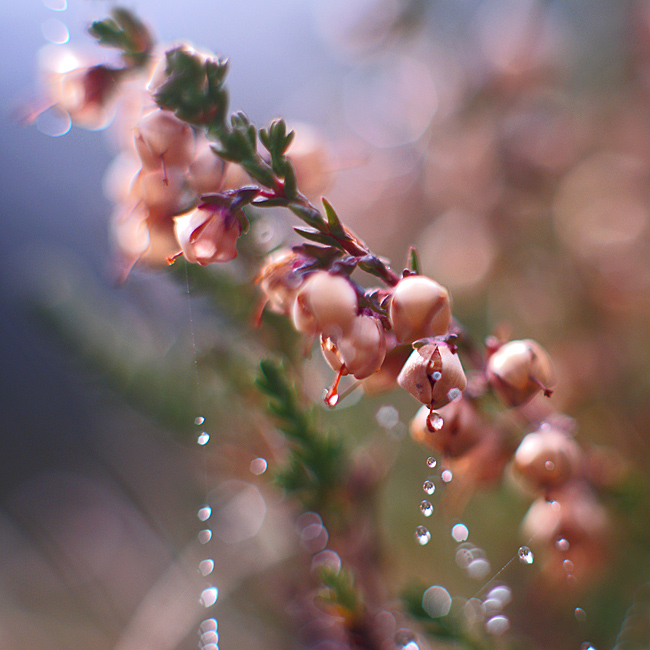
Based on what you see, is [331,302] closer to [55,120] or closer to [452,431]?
[452,431]

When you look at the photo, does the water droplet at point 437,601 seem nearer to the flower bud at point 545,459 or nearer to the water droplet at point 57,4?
the flower bud at point 545,459

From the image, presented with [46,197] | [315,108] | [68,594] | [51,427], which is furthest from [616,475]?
[46,197]

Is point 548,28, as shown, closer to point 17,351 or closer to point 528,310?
point 528,310

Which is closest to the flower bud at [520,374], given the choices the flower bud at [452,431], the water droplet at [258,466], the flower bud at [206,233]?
the flower bud at [452,431]

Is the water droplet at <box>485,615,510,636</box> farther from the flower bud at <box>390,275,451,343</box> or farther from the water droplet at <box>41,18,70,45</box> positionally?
the water droplet at <box>41,18,70,45</box>

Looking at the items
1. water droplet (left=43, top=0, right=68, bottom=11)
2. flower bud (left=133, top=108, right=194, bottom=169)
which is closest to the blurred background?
water droplet (left=43, top=0, right=68, bottom=11)

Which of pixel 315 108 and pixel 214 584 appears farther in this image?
pixel 315 108
